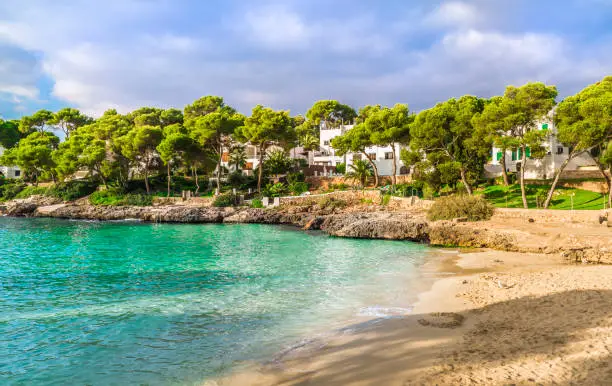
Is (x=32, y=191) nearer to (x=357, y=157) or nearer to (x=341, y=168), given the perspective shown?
(x=341, y=168)

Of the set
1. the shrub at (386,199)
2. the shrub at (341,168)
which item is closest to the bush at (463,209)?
the shrub at (386,199)

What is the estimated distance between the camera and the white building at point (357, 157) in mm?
63438

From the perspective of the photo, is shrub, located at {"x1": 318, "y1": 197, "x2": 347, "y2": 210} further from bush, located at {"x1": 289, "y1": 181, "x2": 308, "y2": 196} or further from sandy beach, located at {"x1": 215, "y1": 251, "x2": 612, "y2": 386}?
sandy beach, located at {"x1": 215, "y1": 251, "x2": 612, "y2": 386}

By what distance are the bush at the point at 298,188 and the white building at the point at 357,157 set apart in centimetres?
802

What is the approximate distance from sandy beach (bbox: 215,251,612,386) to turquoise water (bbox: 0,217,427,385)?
1.48m

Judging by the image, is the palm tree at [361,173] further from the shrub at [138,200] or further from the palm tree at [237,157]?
the shrub at [138,200]

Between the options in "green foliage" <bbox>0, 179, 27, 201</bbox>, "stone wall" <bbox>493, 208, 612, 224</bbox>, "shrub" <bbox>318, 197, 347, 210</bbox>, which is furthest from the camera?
"green foliage" <bbox>0, 179, 27, 201</bbox>

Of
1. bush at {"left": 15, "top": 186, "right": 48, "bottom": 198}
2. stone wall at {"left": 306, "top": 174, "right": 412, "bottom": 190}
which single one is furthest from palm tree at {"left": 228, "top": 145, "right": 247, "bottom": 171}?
bush at {"left": 15, "top": 186, "right": 48, "bottom": 198}

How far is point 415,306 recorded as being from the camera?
13.2 metres

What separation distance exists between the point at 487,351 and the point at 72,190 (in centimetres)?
6911

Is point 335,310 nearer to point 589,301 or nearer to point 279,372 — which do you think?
point 279,372

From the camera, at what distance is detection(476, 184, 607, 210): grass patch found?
3470cm

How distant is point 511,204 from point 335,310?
30989 mm

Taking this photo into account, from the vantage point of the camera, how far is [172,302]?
47.8ft
